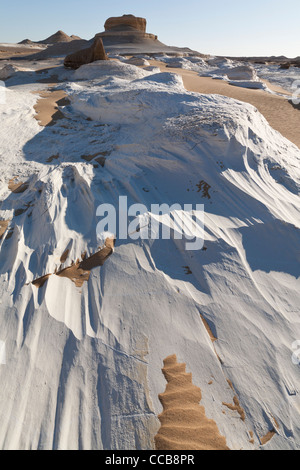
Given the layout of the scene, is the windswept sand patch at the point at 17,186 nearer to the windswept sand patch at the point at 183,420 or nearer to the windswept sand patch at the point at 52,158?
the windswept sand patch at the point at 52,158

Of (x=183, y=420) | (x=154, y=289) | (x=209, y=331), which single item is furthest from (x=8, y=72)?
(x=183, y=420)

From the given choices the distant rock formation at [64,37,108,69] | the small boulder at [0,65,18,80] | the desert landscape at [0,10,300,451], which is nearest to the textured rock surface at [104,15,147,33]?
the distant rock formation at [64,37,108,69]

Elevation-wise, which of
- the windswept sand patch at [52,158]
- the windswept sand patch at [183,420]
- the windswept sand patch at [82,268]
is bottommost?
the windswept sand patch at [183,420]

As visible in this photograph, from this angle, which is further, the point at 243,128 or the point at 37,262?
the point at 243,128

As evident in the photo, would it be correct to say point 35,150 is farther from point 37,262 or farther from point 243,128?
point 243,128

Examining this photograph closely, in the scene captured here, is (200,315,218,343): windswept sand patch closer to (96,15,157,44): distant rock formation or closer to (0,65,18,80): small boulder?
(0,65,18,80): small boulder

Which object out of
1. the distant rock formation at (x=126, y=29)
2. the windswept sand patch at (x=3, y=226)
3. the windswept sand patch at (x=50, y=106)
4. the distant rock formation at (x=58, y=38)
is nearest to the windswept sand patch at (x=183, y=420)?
the windswept sand patch at (x=3, y=226)

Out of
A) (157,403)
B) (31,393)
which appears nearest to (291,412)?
(157,403)
